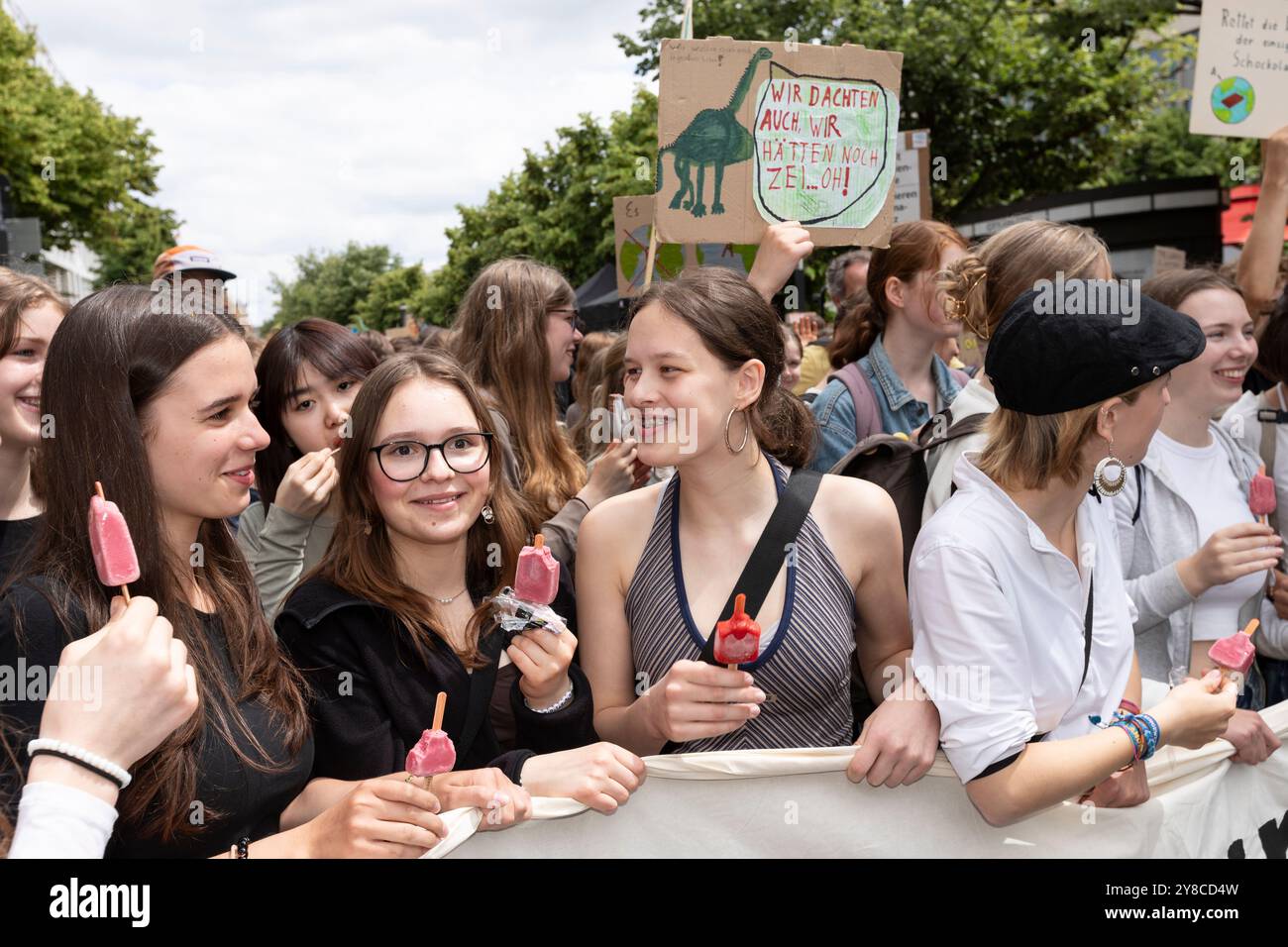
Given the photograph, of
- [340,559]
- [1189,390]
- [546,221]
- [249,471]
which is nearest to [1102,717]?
[1189,390]

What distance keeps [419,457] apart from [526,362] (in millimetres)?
1682

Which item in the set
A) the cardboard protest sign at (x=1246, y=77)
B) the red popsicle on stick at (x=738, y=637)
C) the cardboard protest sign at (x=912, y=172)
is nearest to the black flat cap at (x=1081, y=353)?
the red popsicle on stick at (x=738, y=637)

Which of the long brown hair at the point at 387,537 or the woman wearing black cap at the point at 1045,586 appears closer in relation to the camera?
the woman wearing black cap at the point at 1045,586

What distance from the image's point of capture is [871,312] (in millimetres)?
4492

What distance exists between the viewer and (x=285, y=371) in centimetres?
412

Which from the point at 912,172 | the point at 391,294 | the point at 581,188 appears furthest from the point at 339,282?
the point at 912,172

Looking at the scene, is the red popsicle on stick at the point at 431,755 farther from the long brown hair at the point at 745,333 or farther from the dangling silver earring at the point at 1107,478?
the dangling silver earring at the point at 1107,478

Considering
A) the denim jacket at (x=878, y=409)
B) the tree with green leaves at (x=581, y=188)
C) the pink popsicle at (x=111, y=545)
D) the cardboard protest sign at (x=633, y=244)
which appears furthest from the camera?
the tree with green leaves at (x=581, y=188)

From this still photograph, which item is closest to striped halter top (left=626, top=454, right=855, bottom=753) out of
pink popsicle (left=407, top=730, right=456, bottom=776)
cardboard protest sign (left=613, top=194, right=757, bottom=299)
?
pink popsicle (left=407, top=730, right=456, bottom=776)

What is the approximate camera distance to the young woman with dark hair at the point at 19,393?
3135 millimetres

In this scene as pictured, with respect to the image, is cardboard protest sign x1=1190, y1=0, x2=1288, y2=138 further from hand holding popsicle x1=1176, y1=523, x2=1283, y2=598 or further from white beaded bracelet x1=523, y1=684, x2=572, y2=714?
white beaded bracelet x1=523, y1=684, x2=572, y2=714

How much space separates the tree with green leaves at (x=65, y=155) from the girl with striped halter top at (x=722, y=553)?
22709mm
